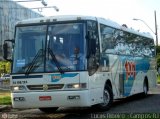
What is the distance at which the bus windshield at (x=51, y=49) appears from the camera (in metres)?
14.2

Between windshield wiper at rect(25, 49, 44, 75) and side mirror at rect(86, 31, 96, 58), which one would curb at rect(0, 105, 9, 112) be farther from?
side mirror at rect(86, 31, 96, 58)

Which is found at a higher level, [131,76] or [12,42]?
[12,42]

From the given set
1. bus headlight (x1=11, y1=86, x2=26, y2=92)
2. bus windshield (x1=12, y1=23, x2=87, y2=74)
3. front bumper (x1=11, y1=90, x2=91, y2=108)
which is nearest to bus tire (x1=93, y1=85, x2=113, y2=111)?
front bumper (x1=11, y1=90, x2=91, y2=108)

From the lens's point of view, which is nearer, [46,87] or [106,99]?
[46,87]

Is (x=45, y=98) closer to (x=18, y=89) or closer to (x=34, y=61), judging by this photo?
(x=18, y=89)

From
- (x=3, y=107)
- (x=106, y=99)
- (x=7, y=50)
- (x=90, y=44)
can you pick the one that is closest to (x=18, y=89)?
(x=7, y=50)

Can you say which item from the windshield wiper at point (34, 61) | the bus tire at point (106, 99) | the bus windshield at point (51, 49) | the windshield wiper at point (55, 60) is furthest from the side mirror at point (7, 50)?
the bus tire at point (106, 99)

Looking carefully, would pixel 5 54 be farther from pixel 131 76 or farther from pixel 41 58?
pixel 131 76

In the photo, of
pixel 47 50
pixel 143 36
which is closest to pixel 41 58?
pixel 47 50

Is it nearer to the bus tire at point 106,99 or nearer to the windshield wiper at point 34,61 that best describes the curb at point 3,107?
the bus tire at point 106,99

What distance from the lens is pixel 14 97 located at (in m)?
14.5

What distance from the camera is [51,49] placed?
47.7ft

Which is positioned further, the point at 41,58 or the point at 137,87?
the point at 137,87

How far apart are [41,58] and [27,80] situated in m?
0.81
